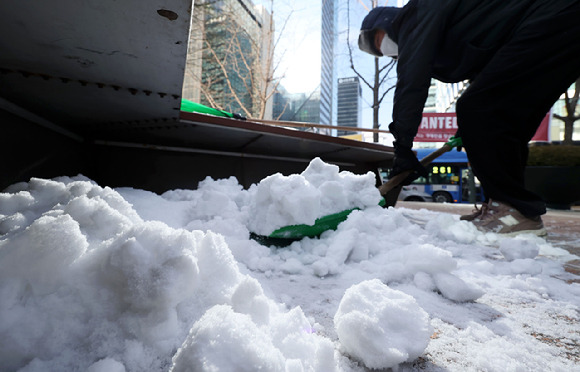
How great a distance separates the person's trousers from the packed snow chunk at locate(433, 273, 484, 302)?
4.41ft

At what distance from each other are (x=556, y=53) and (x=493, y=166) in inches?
28.7

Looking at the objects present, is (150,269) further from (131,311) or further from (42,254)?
(42,254)

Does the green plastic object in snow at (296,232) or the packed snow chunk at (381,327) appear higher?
the green plastic object in snow at (296,232)

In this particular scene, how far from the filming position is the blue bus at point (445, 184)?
32.7ft

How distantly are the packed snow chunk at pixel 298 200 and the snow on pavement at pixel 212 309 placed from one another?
36 centimetres

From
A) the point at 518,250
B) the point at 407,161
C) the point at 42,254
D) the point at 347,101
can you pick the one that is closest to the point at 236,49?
the point at 407,161

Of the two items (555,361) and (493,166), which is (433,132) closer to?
(493,166)

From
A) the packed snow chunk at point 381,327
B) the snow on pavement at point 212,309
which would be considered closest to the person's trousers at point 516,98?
the snow on pavement at point 212,309

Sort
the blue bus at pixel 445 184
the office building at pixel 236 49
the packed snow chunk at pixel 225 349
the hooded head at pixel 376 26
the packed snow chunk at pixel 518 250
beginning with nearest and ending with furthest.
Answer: the packed snow chunk at pixel 225 349, the packed snow chunk at pixel 518 250, the hooded head at pixel 376 26, the office building at pixel 236 49, the blue bus at pixel 445 184

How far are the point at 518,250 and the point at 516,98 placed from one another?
1091 millimetres

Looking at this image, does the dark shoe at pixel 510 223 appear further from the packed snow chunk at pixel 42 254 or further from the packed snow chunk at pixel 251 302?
the packed snow chunk at pixel 42 254

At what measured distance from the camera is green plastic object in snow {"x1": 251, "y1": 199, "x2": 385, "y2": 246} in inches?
51.5

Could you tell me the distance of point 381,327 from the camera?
1.84ft

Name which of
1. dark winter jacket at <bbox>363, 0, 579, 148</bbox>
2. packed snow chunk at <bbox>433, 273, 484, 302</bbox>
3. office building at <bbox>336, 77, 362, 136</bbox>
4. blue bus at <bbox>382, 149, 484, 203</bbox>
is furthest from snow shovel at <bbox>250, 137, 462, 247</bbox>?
office building at <bbox>336, 77, 362, 136</bbox>
